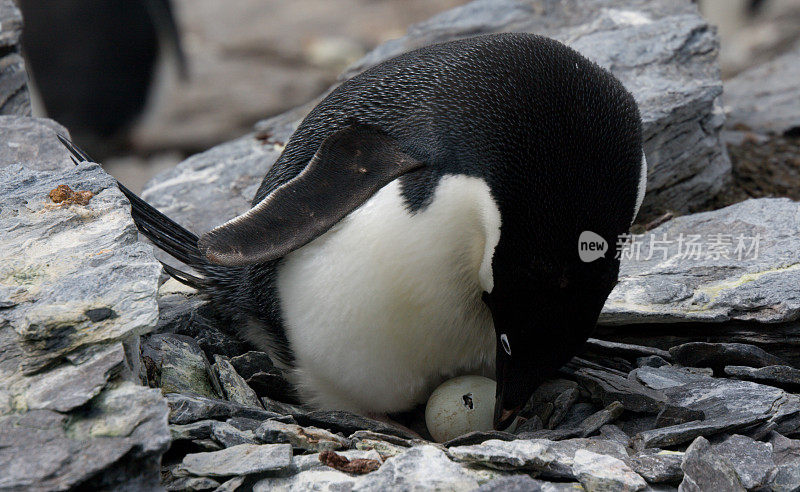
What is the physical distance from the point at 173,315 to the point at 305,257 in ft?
2.02

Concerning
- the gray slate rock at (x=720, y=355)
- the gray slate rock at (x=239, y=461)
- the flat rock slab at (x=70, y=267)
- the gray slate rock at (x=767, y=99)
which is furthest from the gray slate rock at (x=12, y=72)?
the gray slate rock at (x=767, y=99)

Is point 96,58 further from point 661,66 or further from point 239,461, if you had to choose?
point 239,461

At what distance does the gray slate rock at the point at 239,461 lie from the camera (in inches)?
72.1

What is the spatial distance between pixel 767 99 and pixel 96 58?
5052 mm

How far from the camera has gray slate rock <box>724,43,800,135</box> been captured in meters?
4.66

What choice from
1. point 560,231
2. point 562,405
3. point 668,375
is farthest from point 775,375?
point 560,231

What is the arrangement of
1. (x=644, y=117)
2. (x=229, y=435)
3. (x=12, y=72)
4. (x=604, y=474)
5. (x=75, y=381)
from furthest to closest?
(x=12, y=72), (x=644, y=117), (x=229, y=435), (x=604, y=474), (x=75, y=381)

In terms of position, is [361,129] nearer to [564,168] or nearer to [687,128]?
[564,168]

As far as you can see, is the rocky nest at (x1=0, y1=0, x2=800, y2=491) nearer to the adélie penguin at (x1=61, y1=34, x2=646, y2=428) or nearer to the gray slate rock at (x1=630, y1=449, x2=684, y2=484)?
the gray slate rock at (x1=630, y1=449, x2=684, y2=484)

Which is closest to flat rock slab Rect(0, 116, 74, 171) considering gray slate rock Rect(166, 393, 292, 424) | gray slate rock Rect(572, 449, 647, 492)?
gray slate rock Rect(166, 393, 292, 424)

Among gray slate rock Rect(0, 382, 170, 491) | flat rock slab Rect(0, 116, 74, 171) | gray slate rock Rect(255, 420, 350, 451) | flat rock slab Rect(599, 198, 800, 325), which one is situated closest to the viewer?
gray slate rock Rect(0, 382, 170, 491)

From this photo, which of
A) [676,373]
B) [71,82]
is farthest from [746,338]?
[71,82]

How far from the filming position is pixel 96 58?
7.26 meters

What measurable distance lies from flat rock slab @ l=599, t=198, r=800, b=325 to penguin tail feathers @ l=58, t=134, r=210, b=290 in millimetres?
1285
